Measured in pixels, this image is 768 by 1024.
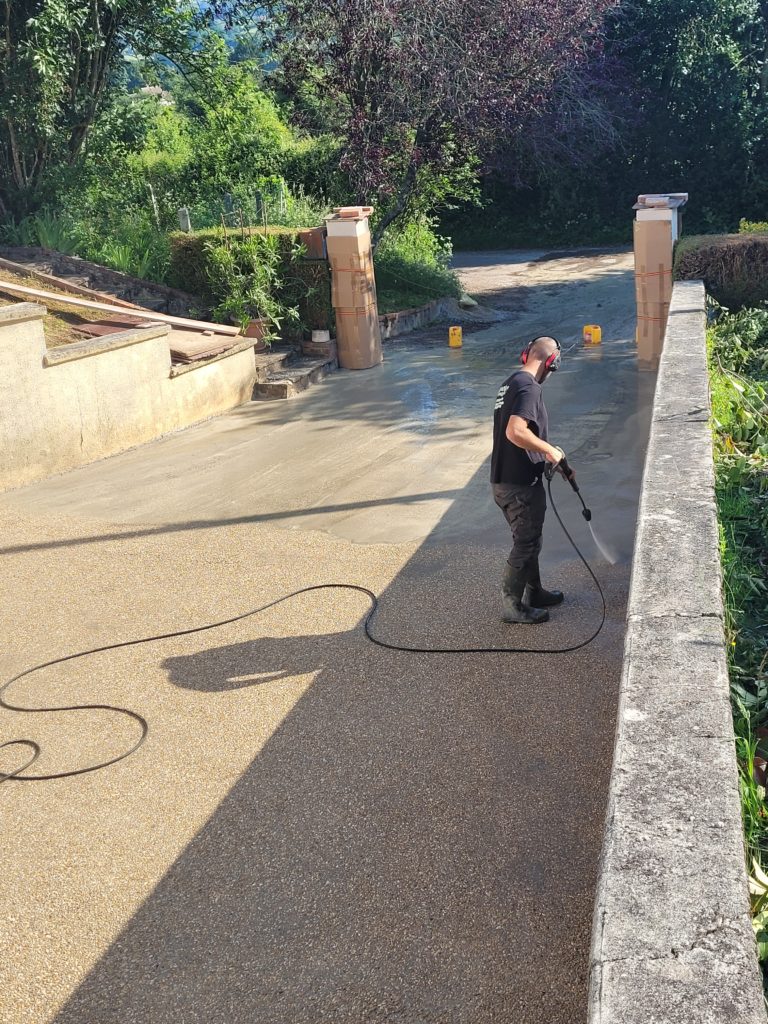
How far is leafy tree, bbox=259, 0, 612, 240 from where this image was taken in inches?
647

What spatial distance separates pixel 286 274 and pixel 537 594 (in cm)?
951

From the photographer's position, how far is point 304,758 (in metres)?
5.05

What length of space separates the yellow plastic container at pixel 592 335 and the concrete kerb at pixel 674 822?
10.4 metres

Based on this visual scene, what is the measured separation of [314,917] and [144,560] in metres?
4.37

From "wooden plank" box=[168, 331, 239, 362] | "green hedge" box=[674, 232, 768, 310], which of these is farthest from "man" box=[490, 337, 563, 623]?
"wooden plank" box=[168, 331, 239, 362]

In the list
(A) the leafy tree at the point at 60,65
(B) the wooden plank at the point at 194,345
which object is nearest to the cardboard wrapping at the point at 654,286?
(B) the wooden plank at the point at 194,345

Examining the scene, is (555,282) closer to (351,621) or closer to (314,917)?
(351,621)

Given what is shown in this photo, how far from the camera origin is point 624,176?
26750 millimetres

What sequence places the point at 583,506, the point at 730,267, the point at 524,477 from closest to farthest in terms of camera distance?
the point at 524,477 < the point at 583,506 < the point at 730,267

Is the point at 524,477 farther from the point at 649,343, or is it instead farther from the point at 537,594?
the point at 649,343

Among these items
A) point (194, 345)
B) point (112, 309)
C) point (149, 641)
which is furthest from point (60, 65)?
point (149, 641)

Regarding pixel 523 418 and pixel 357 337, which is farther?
pixel 357 337

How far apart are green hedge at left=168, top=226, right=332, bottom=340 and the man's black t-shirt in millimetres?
8905

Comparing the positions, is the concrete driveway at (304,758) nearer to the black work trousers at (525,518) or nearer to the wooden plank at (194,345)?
the black work trousers at (525,518)
